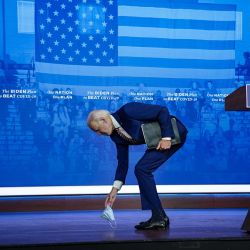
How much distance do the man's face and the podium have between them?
72cm

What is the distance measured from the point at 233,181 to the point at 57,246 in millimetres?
2719

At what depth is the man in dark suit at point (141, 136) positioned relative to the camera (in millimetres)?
3113

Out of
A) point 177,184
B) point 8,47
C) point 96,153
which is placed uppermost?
point 8,47

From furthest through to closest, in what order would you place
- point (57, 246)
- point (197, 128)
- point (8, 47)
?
point (197, 128) < point (8, 47) < point (57, 246)

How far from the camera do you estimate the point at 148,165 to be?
319 centimetres

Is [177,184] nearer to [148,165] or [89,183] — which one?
[89,183]

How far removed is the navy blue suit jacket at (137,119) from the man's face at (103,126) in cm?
10

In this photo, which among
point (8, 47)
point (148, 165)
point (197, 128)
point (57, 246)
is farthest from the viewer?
point (197, 128)

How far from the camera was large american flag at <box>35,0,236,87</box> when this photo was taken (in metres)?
4.66

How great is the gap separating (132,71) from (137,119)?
1701mm

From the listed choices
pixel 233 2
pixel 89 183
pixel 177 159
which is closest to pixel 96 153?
pixel 89 183

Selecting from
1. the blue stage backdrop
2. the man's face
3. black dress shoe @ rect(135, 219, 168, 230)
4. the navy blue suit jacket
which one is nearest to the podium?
the navy blue suit jacket

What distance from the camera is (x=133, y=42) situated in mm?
4785

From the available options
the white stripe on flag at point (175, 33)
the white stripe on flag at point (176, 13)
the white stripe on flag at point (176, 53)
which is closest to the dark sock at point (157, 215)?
the white stripe on flag at point (176, 53)
